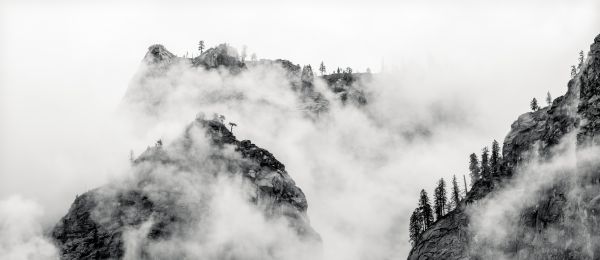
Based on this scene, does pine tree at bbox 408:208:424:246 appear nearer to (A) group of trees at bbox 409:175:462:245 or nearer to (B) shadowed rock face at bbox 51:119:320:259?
(A) group of trees at bbox 409:175:462:245

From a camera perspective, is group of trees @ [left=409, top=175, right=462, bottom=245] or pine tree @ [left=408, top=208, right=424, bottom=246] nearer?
group of trees @ [left=409, top=175, right=462, bottom=245]

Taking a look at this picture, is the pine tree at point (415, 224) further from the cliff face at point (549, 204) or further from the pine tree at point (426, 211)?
the cliff face at point (549, 204)

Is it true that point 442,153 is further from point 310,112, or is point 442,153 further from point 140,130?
point 140,130

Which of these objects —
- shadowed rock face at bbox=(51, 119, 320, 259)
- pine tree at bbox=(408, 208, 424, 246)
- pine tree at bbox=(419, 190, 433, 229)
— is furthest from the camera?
shadowed rock face at bbox=(51, 119, 320, 259)

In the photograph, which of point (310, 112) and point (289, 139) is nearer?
point (289, 139)

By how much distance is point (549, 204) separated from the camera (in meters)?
92.8

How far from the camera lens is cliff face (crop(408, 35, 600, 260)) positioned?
8462 cm

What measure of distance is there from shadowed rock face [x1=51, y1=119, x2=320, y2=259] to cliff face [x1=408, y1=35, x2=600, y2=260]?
130 feet

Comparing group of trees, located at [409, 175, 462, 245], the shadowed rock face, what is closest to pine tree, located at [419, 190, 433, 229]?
group of trees, located at [409, 175, 462, 245]

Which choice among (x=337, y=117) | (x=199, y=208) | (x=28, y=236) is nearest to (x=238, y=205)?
(x=199, y=208)

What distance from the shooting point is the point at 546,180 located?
97.0 m

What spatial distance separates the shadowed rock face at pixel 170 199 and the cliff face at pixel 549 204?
39.5m

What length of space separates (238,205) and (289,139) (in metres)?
46.5

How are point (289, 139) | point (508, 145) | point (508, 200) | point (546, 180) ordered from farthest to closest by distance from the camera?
1. point (289, 139)
2. point (508, 145)
3. point (508, 200)
4. point (546, 180)
